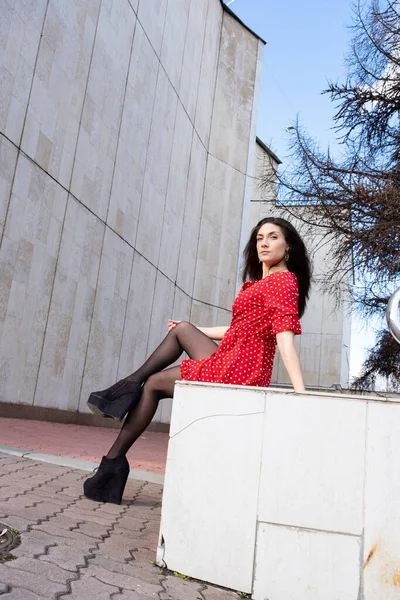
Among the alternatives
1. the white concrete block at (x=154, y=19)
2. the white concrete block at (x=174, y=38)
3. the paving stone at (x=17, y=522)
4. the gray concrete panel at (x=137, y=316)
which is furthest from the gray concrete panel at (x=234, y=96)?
the paving stone at (x=17, y=522)

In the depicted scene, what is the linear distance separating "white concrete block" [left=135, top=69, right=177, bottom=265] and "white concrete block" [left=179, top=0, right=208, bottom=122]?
98 centimetres

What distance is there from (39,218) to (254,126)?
1045 cm

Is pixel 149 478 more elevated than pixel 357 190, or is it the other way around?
pixel 357 190

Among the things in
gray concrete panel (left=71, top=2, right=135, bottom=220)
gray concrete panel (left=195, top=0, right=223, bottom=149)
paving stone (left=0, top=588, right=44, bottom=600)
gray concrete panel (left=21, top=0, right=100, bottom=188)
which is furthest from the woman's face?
gray concrete panel (left=195, top=0, right=223, bottom=149)

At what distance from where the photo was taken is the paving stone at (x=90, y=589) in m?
1.44

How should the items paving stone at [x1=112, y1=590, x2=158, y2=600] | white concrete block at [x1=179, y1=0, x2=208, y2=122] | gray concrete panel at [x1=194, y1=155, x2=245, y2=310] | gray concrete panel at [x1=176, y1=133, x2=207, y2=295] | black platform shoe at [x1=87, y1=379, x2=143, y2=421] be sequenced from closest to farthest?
paving stone at [x1=112, y1=590, x2=158, y2=600] < black platform shoe at [x1=87, y1=379, x2=143, y2=421] < white concrete block at [x1=179, y1=0, x2=208, y2=122] < gray concrete panel at [x1=176, y1=133, x2=207, y2=295] < gray concrete panel at [x1=194, y1=155, x2=245, y2=310]

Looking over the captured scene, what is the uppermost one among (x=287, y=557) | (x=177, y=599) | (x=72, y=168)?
(x=72, y=168)

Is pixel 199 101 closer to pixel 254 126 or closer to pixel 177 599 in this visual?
pixel 254 126

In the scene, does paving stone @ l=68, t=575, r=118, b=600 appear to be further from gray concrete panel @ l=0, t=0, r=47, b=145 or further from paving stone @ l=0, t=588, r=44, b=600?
gray concrete panel @ l=0, t=0, r=47, b=145

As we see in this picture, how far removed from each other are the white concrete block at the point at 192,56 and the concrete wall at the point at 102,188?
0.05 meters

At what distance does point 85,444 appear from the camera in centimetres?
564

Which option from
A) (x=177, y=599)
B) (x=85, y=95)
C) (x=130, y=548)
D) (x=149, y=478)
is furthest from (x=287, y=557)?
(x=85, y=95)

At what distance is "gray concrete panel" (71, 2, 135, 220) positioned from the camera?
8469mm

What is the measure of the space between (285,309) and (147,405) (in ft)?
2.50
